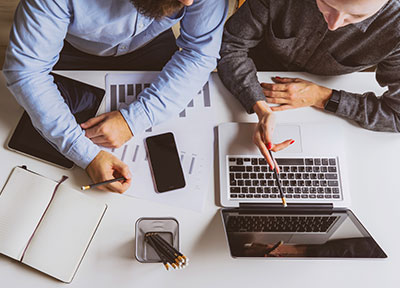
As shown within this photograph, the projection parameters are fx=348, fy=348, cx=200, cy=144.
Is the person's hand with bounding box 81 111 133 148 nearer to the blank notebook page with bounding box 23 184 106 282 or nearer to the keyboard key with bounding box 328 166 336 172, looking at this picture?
the blank notebook page with bounding box 23 184 106 282

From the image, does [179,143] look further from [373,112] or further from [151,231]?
[373,112]

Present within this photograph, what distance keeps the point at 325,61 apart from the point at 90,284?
0.92 metres

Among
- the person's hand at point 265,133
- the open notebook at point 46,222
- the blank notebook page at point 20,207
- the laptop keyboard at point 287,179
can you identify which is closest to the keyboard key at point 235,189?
the laptop keyboard at point 287,179

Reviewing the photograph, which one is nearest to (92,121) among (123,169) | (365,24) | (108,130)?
(108,130)

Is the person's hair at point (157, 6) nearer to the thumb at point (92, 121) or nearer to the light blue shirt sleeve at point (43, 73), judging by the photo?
the light blue shirt sleeve at point (43, 73)

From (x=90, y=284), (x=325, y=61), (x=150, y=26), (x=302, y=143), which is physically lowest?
(x=90, y=284)

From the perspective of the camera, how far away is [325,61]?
1090 millimetres

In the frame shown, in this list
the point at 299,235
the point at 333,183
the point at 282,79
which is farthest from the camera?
the point at 282,79

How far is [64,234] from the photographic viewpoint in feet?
2.83

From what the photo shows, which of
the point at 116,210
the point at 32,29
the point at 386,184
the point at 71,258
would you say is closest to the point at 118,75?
the point at 32,29

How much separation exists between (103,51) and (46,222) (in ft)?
1.82

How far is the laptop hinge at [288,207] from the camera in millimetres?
908

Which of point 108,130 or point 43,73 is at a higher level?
point 43,73

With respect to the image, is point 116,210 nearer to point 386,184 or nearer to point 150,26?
point 150,26
